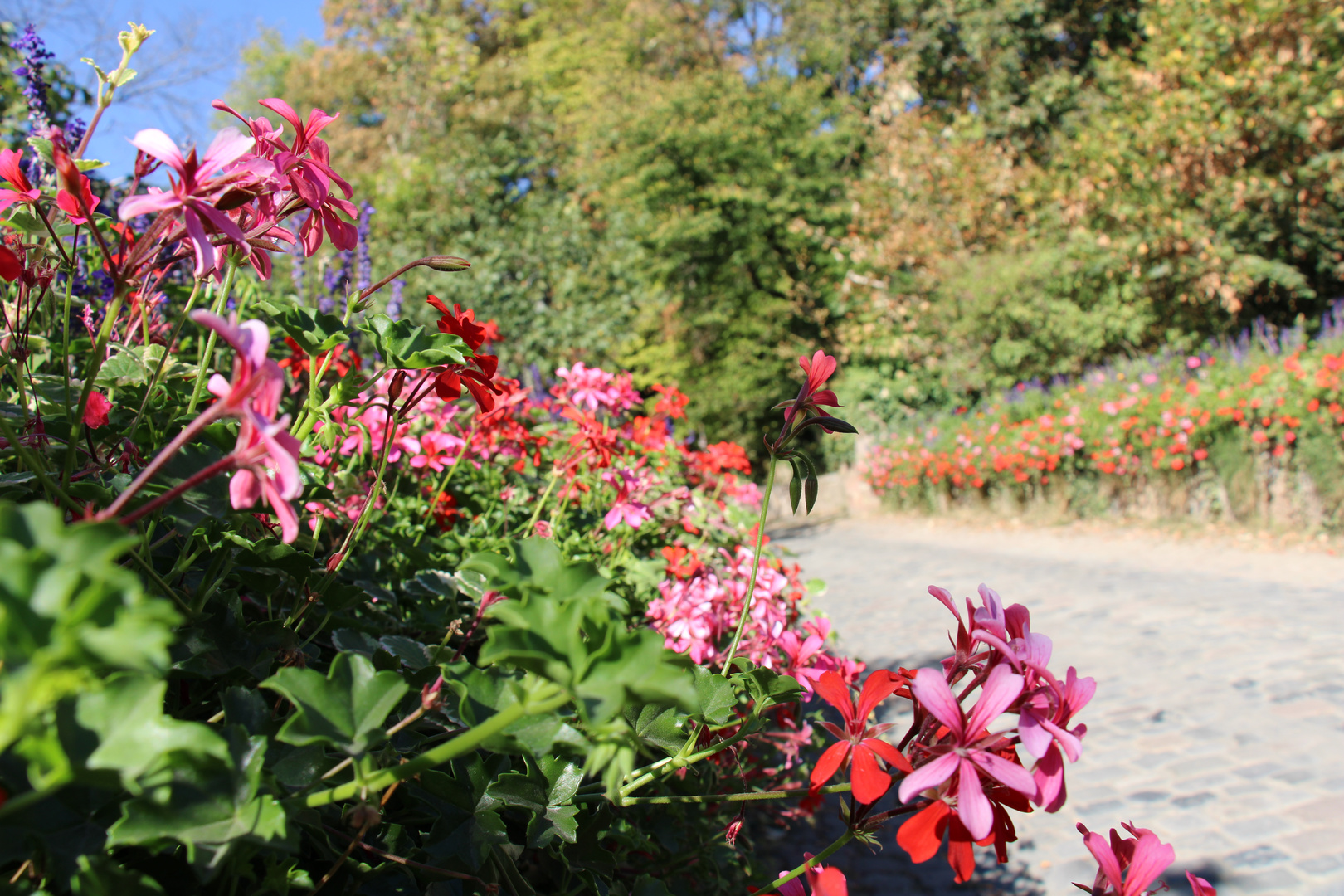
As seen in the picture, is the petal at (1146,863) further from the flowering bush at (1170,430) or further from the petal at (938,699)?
the flowering bush at (1170,430)

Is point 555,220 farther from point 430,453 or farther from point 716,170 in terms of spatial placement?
point 430,453

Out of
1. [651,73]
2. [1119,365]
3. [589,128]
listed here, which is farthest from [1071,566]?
[651,73]

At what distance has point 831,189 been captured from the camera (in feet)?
44.4

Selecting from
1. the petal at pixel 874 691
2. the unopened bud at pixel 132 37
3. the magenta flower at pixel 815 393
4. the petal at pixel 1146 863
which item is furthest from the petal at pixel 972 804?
the unopened bud at pixel 132 37

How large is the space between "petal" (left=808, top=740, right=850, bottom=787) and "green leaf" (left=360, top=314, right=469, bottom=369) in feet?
1.47

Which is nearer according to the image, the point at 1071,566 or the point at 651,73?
the point at 1071,566

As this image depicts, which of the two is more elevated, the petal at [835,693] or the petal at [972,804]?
the petal at [835,693]

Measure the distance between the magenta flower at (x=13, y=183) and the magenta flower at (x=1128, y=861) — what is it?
105 cm

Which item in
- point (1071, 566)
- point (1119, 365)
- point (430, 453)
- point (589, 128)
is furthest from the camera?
point (589, 128)

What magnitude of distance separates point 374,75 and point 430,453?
62.0 feet

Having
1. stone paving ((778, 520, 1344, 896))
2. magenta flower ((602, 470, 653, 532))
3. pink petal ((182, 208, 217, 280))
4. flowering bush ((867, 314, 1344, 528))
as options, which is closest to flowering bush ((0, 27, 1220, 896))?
pink petal ((182, 208, 217, 280))

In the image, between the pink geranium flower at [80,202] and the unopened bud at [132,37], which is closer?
the pink geranium flower at [80,202]

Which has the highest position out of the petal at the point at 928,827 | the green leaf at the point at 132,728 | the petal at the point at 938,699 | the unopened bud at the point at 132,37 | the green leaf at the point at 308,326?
the unopened bud at the point at 132,37

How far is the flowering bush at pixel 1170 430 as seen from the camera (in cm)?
631
